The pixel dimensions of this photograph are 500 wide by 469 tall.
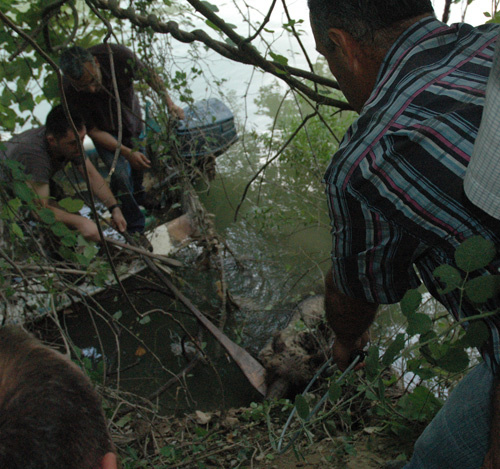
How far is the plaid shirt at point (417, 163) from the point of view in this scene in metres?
0.91

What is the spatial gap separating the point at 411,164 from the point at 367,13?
490 millimetres

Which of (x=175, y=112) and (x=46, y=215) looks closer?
(x=46, y=215)

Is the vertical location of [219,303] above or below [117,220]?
below

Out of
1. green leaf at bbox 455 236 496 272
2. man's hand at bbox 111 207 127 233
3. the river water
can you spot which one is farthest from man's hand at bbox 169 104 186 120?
green leaf at bbox 455 236 496 272

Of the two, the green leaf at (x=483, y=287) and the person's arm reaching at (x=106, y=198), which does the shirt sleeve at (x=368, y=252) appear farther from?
the person's arm reaching at (x=106, y=198)

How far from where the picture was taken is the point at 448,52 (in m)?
1.06

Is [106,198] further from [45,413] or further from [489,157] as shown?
[489,157]

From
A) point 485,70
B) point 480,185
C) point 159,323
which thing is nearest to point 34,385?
point 480,185

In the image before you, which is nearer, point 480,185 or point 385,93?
point 480,185

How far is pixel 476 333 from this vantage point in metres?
0.95

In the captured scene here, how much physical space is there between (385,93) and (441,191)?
0.29 metres

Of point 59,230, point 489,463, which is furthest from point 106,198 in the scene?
point 489,463

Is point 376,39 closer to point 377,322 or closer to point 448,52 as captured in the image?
point 448,52

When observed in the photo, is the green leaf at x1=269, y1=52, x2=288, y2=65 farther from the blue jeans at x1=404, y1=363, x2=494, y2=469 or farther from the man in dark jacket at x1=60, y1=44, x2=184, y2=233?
the man in dark jacket at x1=60, y1=44, x2=184, y2=233
